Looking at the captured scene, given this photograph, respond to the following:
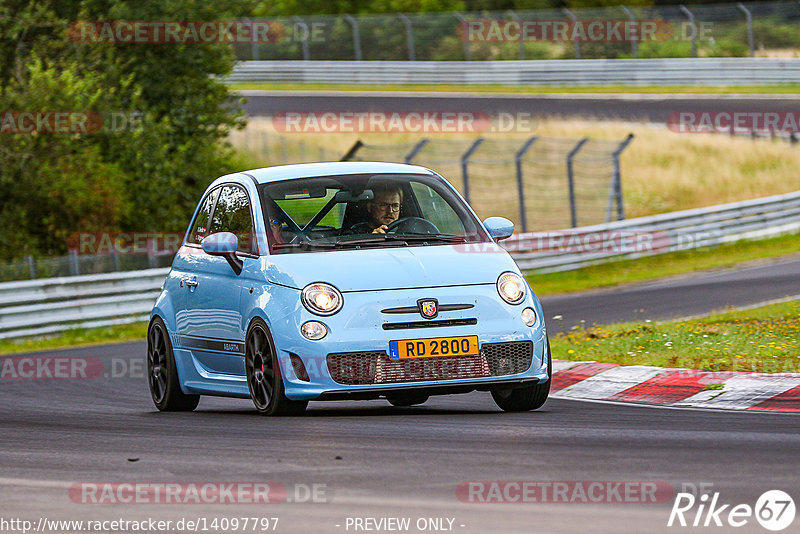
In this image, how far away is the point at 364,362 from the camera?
8.64 m

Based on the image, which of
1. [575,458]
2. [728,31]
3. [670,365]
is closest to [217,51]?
[728,31]

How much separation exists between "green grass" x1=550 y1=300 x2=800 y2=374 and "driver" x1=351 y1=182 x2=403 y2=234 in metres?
2.58

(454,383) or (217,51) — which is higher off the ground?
(217,51)

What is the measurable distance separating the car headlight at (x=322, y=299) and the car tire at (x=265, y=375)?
0.36 metres

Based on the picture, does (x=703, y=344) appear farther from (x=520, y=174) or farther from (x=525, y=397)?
(x=520, y=174)

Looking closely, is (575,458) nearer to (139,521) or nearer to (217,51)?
(139,521)

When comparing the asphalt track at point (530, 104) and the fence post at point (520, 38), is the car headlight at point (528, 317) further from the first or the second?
the fence post at point (520, 38)

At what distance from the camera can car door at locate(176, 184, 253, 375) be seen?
9570mm

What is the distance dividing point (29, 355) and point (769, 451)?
47.3ft

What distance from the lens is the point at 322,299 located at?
343 inches

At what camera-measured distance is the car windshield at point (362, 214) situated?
9.45m

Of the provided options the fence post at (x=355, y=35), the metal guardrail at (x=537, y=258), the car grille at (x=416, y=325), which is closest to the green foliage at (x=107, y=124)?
the metal guardrail at (x=537, y=258)

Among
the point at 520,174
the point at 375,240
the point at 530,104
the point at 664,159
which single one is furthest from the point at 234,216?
the point at 530,104

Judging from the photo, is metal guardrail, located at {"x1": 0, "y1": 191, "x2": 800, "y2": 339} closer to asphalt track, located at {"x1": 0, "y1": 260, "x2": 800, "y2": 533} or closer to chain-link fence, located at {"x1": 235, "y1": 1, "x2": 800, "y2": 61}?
asphalt track, located at {"x1": 0, "y1": 260, "x2": 800, "y2": 533}
